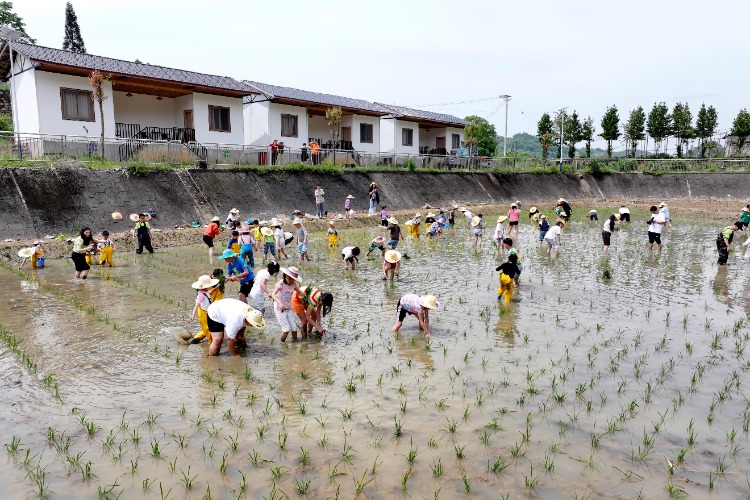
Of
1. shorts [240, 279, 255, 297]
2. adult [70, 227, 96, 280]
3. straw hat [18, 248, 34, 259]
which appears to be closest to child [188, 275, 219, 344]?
shorts [240, 279, 255, 297]

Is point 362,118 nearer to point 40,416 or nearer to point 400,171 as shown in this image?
point 400,171

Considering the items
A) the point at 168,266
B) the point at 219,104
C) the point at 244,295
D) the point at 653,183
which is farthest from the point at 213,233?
the point at 653,183

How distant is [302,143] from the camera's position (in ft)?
106

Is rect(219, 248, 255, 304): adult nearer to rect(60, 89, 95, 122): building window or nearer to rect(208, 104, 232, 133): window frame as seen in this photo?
rect(60, 89, 95, 122): building window

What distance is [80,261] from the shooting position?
12.9 m

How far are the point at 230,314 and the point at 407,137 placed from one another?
33735 mm

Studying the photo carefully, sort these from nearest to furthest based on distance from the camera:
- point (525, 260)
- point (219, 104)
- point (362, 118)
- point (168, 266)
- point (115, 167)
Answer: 1. point (168, 266)
2. point (525, 260)
3. point (115, 167)
4. point (219, 104)
5. point (362, 118)

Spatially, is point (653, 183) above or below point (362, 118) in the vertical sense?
below

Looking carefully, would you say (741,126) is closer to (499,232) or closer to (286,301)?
(499,232)

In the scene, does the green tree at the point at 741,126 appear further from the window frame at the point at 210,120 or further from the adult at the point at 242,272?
the adult at the point at 242,272

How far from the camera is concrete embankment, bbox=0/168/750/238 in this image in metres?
18.4

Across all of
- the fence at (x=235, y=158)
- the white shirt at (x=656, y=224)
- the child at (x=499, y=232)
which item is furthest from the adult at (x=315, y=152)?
the white shirt at (x=656, y=224)

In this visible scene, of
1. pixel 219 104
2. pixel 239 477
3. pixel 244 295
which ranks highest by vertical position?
pixel 219 104

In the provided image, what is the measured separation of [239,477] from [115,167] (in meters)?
19.9
